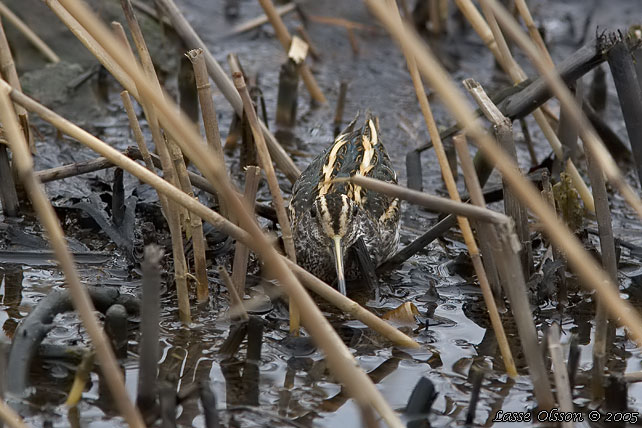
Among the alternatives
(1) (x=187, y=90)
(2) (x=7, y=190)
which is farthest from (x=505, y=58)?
(2) (x=7, y=190)

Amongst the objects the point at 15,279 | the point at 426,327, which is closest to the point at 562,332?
the point at 426,327

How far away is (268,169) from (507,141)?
96 centimetres

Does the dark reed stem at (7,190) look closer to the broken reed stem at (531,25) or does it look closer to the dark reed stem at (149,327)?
the dark reed stem at (149,327)

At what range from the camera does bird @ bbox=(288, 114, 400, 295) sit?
4758 mm

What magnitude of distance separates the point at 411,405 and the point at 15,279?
2.18 metres

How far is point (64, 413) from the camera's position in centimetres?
343

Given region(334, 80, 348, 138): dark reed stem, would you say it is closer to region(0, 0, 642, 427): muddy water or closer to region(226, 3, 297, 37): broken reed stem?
region(0, 0, 642, 427): muddy water

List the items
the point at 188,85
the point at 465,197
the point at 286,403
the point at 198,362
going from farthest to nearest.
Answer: the point at 188,85
the point at 465,197
the point at 198,362
the point at 286,403

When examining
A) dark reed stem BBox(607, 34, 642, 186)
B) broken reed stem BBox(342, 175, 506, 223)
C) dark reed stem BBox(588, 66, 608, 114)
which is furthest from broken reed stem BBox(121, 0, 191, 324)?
dark reed stem BBox(588, 66, 608, 114)

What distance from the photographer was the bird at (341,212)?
187 inches

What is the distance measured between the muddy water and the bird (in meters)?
0.23

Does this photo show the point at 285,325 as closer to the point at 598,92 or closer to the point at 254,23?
the point at 598,92

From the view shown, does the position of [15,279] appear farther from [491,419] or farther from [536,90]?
[536,90]

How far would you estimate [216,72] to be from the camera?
5.09 meters
